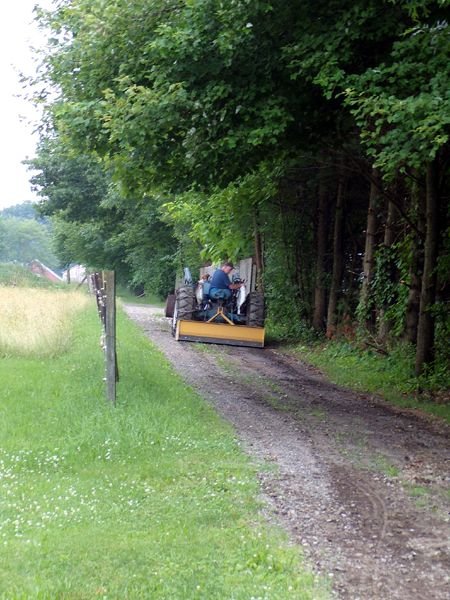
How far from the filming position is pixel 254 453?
8164 millimetres

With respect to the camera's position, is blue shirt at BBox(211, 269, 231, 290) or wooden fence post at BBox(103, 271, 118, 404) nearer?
wooden fence post at BBox(103, 271, 118, 404)

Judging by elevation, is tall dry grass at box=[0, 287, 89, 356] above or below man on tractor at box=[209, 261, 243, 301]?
below

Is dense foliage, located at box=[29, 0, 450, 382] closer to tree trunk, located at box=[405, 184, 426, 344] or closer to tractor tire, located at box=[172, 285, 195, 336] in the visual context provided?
tree trunk, located at box=[405, 184, 426, 344]

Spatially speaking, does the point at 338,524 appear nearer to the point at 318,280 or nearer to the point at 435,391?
the point at 435,391

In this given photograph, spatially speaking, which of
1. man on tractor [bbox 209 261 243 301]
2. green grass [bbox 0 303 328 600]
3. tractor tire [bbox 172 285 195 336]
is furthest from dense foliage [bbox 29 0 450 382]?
tractor tire [bbox 172 285 195 336]

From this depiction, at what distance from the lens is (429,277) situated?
1298 cm

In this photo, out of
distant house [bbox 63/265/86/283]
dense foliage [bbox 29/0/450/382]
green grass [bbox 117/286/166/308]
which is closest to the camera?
dense foliage [bbox 29/0/450/382]

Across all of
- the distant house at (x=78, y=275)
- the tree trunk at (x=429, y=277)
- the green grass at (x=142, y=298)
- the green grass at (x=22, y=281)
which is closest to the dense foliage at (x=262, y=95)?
the tree trunk at (x=429, y=277)

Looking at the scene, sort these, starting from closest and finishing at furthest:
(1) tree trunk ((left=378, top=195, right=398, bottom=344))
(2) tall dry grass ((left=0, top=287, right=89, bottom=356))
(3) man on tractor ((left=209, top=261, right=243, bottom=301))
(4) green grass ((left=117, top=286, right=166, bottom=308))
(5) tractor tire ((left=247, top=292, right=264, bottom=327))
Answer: (2) tall dry grass ((left=0, top=287, right=89, bottom=356)), (1) tree trunk ((left=378, top=195, right=398, bottom=344)), (5) tractor tire ((left=247, top=292, right=264, bottom=327)), (3) man on tractor ((left=209, top=261, right=243, bottom=301)), (4) green grass ((left=117, top=286, right=166, bottom=308))

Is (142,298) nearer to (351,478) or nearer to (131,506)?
(351,478)

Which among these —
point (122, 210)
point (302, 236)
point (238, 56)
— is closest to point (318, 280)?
point (302, 236)

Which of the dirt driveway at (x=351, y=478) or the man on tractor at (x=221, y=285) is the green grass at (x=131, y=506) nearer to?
the dirt driveway at (x=351, y=478)

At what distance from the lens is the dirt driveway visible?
5035 millimetres

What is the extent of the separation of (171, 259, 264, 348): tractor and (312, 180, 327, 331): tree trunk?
6.89 feet
